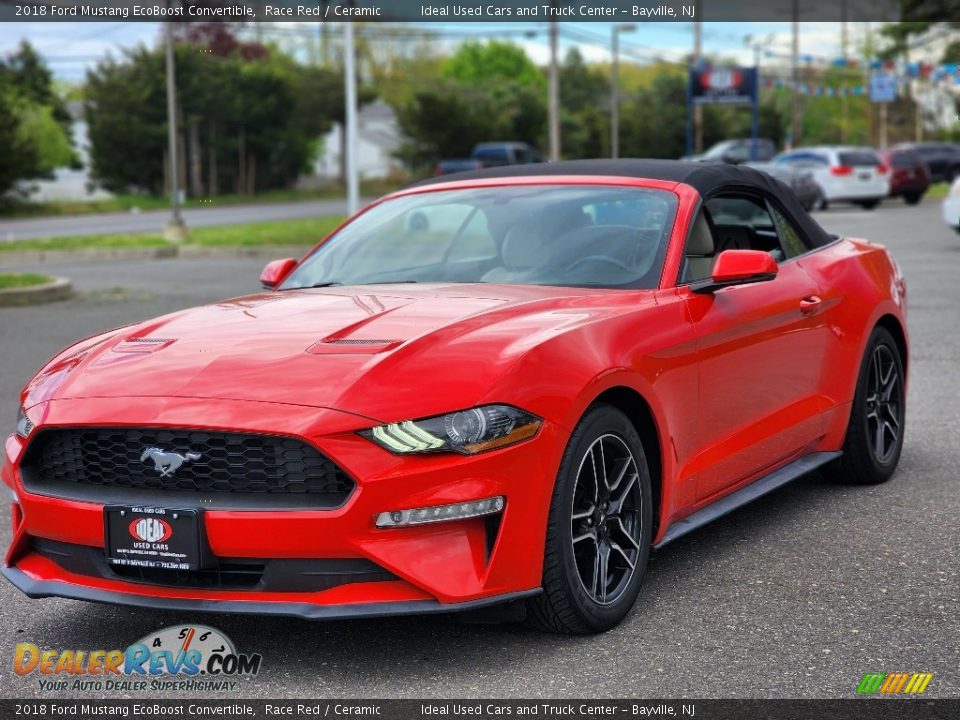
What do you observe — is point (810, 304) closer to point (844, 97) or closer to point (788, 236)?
point (788, 236)

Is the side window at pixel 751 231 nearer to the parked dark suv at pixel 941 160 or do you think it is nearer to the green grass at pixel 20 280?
the green grass at pixel 20 280

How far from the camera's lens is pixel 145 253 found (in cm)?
2383

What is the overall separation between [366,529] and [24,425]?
1.26 meters

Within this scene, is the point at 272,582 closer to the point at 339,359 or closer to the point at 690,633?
the point at 339,359

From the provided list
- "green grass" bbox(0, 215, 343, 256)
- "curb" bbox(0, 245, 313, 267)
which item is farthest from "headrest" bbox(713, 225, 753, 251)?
"green grass" bbox(0, 215, 343, 256)

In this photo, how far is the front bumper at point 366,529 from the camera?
3.66 m

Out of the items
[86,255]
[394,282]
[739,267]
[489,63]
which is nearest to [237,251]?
[86,255]

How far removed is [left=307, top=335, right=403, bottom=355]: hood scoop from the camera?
402 centimetres

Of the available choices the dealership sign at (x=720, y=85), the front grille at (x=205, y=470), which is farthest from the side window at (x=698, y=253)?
the dealership sign at (x=720, y=85)

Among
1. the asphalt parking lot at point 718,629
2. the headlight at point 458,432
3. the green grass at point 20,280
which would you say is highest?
the headlight at point 458,432

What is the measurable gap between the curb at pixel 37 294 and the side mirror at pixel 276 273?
34.2ft

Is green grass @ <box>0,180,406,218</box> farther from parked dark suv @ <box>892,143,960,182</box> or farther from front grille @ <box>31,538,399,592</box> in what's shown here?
front grille @ <box>31,538,399,592</box>

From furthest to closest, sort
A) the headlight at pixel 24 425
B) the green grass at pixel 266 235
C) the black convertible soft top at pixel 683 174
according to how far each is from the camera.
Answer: the green grass at pixel 266 235 < the black convertible soft top at pixel 683 174 < the headlight at pixel 24 425

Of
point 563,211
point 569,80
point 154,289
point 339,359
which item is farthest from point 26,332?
point 569,80
